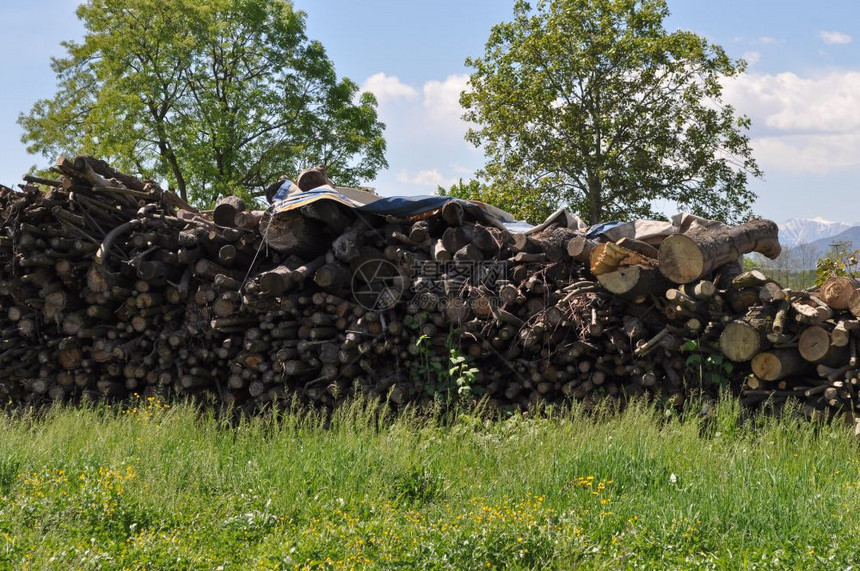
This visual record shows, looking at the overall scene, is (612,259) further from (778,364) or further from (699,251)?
(778,364)

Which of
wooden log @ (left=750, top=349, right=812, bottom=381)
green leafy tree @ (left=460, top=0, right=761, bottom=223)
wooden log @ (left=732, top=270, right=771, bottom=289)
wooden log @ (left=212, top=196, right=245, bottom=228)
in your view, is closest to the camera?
wooden log @ (left=750, top=349, right=812, bottom=381)

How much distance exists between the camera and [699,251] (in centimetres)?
667

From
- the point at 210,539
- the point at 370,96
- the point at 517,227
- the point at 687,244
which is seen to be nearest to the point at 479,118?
the point at 370,96

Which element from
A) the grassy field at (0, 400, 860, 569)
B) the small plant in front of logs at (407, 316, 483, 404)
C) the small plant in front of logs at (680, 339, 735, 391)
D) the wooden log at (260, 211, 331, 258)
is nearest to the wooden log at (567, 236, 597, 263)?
the small plant in front of logs at (680, 339, 735, 391)

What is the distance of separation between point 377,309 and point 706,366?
302cm

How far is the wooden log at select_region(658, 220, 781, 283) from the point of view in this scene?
6699 mm

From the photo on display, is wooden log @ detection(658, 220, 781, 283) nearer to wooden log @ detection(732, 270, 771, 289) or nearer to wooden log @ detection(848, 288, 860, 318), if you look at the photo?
wooden log @ detection(732, 270, 771, 289)

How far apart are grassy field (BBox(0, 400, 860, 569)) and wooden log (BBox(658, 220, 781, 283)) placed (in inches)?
48.2

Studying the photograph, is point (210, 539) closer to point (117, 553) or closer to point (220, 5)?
point (117, 553)

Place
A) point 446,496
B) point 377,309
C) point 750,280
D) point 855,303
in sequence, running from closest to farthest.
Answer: point 446,496 → point 855,303 → point 750,280 → point 377,309

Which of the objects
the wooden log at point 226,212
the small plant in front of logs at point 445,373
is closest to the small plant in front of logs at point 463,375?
the small plant in front of logs at point 445,373

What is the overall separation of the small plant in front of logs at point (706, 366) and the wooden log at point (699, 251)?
1.89 ft

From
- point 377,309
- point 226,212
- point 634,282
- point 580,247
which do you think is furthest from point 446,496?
point 226,212

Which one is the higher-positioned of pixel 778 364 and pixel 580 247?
pixel 580 247
